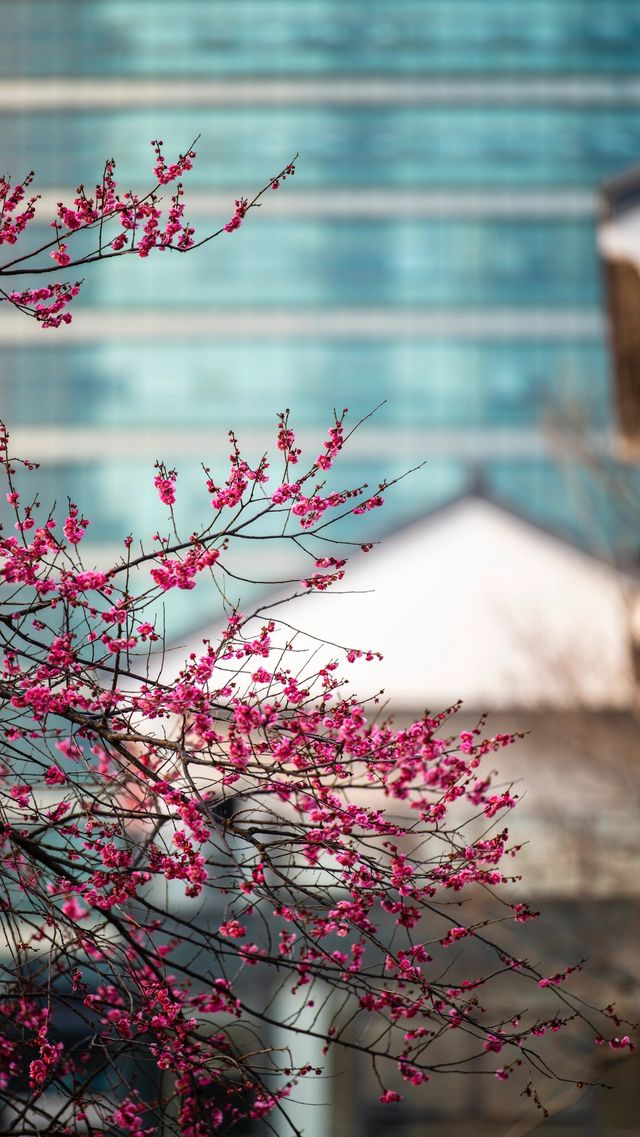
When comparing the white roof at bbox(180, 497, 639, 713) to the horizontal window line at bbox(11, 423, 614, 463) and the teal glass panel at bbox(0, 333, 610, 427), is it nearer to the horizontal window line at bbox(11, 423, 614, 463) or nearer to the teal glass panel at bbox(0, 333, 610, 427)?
the horizontal window line at bbox(11, 423, 614, 463)

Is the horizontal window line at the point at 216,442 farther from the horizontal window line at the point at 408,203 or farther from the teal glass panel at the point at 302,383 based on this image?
the horizontal window line at the point at 408,203

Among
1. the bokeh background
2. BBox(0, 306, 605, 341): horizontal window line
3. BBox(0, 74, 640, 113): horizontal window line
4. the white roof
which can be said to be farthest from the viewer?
BBox(0, 74, 640, 113): horizontal window line

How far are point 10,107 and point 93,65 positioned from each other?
2552 mm

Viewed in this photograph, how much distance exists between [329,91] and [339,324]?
6460mm

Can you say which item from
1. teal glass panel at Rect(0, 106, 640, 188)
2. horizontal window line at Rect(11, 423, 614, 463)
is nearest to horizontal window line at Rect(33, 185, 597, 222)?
teal glass panel at Rect(0, 106, 640, 188)

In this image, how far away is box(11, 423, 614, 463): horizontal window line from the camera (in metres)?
36.3

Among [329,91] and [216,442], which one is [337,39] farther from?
[216,442]

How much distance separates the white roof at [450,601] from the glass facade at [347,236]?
735 inches

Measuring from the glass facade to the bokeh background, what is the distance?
6 centimetres

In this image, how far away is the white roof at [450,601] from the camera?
56.2 ft

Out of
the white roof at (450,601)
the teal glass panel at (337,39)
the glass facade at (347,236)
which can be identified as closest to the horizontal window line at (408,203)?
the glass facade at (347,236)

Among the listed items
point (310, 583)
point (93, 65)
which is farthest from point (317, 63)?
point (310, 583)

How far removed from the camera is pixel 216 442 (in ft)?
123

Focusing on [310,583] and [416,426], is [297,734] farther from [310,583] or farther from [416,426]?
[416,426]
